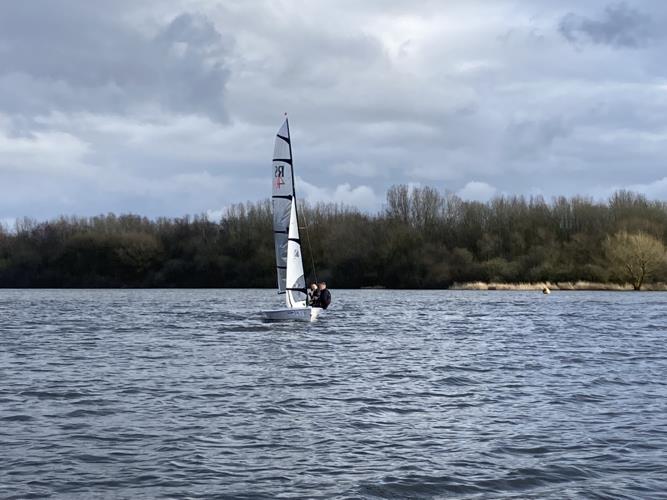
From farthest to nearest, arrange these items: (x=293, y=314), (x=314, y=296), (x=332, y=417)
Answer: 1. (x=314, y=296)
2. (x=293, y=314)
3. (x=332, y=417)

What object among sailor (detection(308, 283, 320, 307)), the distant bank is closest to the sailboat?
sailor (detection(308, 283, 320, 307))

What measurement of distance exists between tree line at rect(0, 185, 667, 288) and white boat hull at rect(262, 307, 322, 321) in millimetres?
49853

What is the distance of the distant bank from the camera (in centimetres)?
8269

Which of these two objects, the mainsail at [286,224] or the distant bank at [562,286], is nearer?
the mainsail at [286,224]

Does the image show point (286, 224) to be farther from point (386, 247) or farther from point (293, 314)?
point (386, 247)

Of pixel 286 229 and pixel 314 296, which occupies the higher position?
pixel 286 229

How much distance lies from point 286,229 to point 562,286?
5543 cm

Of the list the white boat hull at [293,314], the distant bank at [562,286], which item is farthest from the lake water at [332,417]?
the distant bank at [562,286]

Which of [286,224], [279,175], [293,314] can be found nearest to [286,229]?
[286,224]

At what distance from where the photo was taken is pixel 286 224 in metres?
39.5

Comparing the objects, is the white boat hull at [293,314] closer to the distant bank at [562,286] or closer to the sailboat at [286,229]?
the sailboat at [286,229]

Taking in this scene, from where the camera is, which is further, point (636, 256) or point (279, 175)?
point (636, 256)

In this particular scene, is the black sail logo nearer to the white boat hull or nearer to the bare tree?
the white boat hull

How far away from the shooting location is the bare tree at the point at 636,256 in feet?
261
